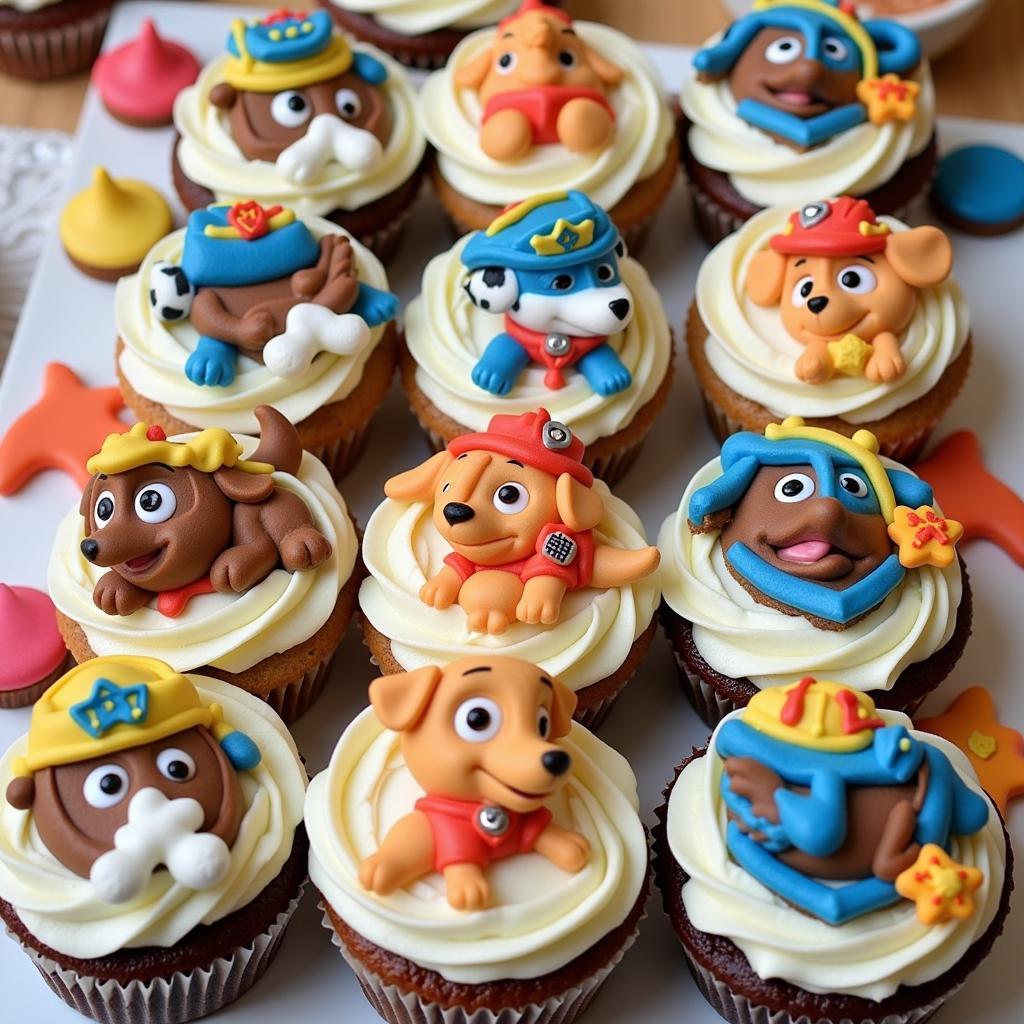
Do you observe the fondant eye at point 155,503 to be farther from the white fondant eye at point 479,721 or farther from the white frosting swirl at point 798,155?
the white frosting swirl at point 798,155

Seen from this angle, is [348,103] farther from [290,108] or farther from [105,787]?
[105,787]

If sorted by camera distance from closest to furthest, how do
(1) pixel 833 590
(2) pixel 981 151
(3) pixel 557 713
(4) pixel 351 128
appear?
(3) pixel 557 713 < (1) pixel 833 590 < (4) pixel 351 128 < (2) pixel 981 151

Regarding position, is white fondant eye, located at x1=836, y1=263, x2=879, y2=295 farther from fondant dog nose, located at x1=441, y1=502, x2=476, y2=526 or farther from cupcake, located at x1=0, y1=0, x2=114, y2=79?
cupcake, located at x1=0, y1=0, x2=114, y2=79

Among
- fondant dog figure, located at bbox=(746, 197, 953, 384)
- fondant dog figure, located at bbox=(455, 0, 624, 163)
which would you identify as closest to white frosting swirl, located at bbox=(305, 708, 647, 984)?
fondant dog figure, located at bbox=(746, 197, 953, 384)

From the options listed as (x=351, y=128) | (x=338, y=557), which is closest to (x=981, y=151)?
(x=351, y=128)

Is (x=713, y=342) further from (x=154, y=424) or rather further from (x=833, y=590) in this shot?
(x=154, y=424)

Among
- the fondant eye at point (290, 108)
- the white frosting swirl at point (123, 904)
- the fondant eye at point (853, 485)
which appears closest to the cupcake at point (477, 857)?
the white frosting swirl at point (123, 904)

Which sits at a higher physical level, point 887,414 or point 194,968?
point 887,414
